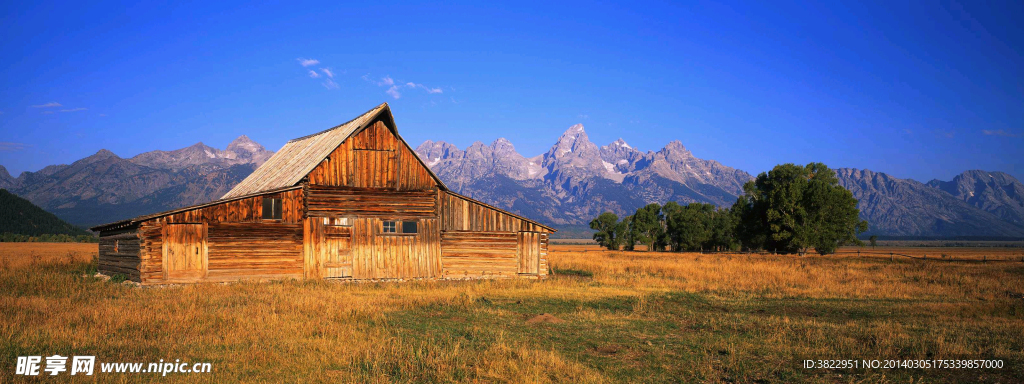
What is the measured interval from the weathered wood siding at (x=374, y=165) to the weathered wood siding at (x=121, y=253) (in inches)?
281

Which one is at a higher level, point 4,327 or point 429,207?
point 429,207

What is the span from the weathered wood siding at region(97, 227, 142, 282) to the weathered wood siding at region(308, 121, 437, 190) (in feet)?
23.4

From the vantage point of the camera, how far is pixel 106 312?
14.1 meters

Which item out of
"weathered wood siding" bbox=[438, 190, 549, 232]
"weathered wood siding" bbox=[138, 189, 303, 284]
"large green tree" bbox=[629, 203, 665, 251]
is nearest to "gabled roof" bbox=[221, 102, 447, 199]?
"weathered wood siding" bbox=[438, 190, 549, 232]

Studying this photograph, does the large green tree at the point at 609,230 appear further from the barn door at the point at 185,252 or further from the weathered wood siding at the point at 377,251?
the barn door at the point at 185,252

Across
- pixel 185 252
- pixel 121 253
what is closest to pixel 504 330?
pixel 185 252

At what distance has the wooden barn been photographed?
23438 millimetres

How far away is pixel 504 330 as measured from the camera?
13.6 meters

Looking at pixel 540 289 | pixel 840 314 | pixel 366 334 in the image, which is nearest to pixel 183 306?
pixel 366 334

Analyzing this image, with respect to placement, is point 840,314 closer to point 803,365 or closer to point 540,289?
point 803,365

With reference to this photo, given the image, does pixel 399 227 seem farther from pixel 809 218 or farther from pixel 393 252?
pixel 809 218

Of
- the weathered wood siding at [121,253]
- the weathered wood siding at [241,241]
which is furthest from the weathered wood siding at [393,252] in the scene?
the weathered wood siding at [121,253]

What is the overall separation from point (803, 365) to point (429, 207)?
1964 centimetres

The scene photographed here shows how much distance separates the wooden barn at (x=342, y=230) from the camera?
23.4 meters
